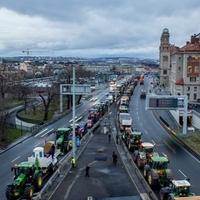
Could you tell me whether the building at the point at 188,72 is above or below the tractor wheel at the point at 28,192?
above

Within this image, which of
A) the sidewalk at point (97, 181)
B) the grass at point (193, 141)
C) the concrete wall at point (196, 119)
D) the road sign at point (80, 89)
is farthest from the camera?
the concrete wall at point (196, 119)

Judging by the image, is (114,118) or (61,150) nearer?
(61,150)

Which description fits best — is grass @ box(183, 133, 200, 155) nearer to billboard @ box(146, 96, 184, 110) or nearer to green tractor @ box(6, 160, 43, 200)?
billboard @ box(146, 96, 184, 110)

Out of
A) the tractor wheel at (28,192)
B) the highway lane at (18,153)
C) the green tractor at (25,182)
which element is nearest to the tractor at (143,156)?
the green tractor at (25,182)

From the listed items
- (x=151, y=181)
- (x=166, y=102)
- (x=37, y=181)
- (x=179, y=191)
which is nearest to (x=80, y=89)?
(x=37, y=181)

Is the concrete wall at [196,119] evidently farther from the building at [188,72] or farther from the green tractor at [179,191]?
the green tractor at [179,191]

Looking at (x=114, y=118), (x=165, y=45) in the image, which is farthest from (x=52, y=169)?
(x=165, y=45)

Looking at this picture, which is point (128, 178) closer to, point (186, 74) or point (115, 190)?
point (115, 190)
